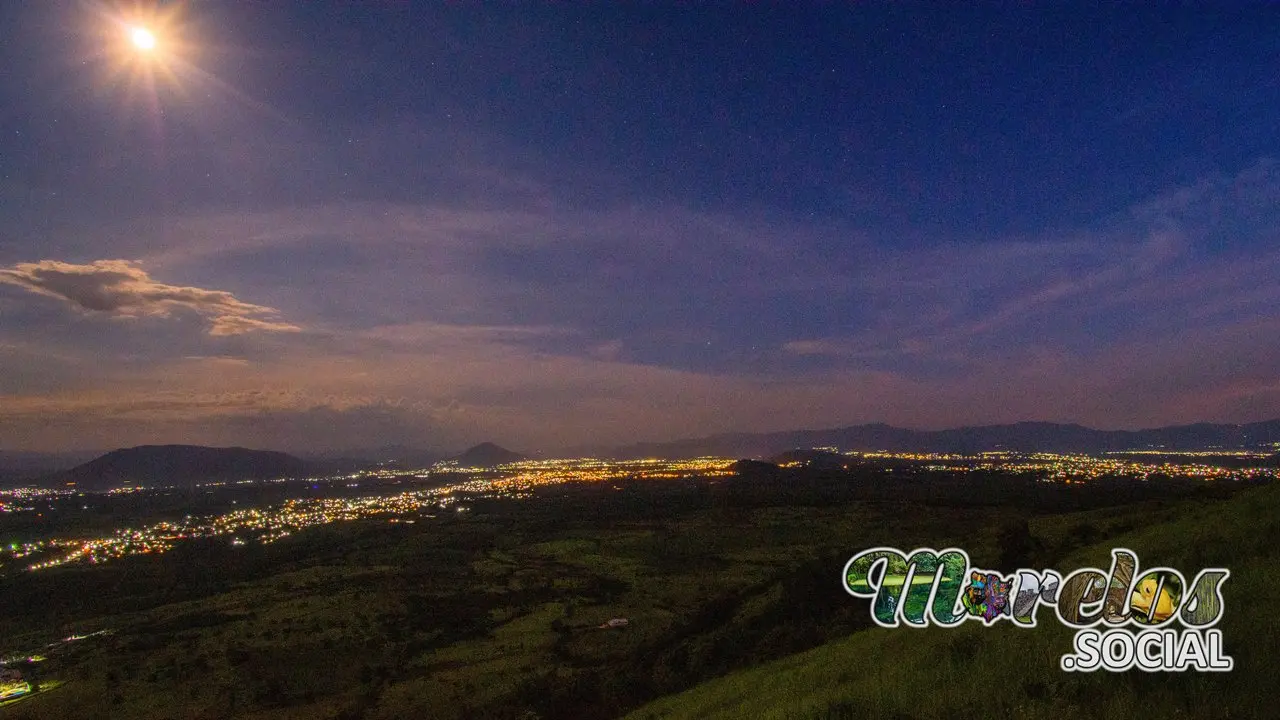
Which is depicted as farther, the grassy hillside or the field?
the field

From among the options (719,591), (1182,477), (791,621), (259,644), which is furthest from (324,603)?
(1182,477)

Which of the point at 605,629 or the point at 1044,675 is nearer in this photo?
the point at 1044,675

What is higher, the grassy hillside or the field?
the grassy hillside

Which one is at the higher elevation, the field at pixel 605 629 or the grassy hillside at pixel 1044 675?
the grassy hillside at pixel 1044 675

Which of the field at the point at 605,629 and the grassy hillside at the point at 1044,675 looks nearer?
the grassy hillside at the point at 1044,675
